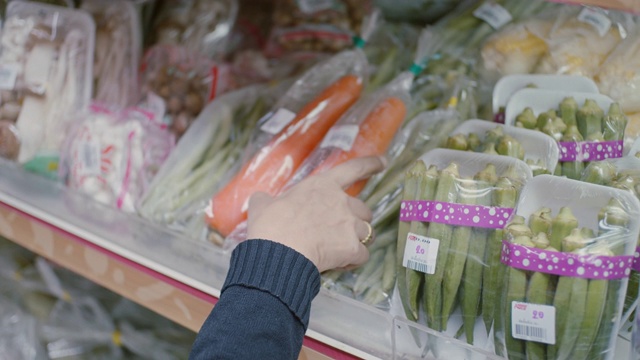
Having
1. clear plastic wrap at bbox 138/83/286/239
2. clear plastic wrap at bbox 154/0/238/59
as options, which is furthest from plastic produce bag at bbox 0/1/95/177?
clear plastic wrap at bbox 138/83/286/239

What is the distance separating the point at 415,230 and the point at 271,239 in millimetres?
222

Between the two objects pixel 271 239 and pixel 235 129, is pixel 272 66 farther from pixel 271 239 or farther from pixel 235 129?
pixel 271 239

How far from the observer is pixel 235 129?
1.69 m

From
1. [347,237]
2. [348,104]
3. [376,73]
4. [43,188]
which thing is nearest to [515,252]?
[347,237]

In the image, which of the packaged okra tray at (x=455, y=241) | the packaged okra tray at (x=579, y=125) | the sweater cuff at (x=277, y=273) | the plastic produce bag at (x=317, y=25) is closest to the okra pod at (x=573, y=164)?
the packaged okra tray at (x=579, y=125)

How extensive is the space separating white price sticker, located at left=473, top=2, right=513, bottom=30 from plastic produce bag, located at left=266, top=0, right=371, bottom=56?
41 cm

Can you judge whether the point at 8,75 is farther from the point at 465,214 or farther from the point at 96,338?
the point at 465,214

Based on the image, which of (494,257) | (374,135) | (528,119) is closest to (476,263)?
(494,257)

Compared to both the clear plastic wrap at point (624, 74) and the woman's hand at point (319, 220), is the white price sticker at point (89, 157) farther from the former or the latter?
the clear plastic wrap at point (624, 74)

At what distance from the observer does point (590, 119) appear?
112 cm

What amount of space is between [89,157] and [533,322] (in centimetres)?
121

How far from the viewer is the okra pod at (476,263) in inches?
38.7

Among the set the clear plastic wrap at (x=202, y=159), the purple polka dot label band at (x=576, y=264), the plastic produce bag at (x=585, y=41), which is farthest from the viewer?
the clear plastic wrap at (x=202, y=159)

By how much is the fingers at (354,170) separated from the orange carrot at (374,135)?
0.05 meters
